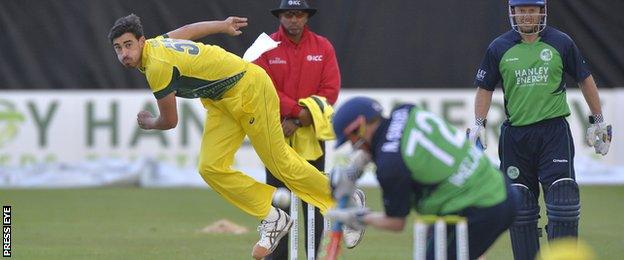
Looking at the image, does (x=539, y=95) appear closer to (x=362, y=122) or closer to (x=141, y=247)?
(x=362, y=122)

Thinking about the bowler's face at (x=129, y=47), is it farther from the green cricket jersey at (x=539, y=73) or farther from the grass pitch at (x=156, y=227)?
the green cricket jersey at (x=539, y=73)

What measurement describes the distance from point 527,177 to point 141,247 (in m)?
3.86

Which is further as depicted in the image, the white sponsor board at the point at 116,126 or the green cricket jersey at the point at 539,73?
the white sponsor board at the point at 116,126

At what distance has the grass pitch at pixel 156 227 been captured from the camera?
11.7 meters

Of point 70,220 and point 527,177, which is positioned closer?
point 527,177

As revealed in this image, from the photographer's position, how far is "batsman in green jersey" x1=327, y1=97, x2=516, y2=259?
7.27 meters

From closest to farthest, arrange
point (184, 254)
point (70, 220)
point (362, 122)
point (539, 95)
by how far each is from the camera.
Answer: point (362, 122) < point (539, 95) < point (184, 254) < point (70, 220)

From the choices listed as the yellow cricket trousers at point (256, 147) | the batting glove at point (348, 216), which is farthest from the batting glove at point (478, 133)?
the batting glove at point (348, 216)

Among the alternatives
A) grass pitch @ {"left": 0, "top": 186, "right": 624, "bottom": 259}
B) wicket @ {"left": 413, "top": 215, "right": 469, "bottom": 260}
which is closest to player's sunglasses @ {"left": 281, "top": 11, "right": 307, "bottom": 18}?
grass pitch @ {"left": 0, "top": 186, "right": 624, "bottom": 259}

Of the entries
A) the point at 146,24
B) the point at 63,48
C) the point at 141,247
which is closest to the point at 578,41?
the point at 146,24

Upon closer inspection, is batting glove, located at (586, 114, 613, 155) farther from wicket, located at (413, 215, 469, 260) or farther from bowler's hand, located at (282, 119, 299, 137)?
wicket, located at (413, 215, 469, 260)

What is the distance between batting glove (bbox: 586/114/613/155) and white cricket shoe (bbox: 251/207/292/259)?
2.25m

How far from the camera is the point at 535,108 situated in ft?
31.5

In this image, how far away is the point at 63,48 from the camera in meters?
18.7
